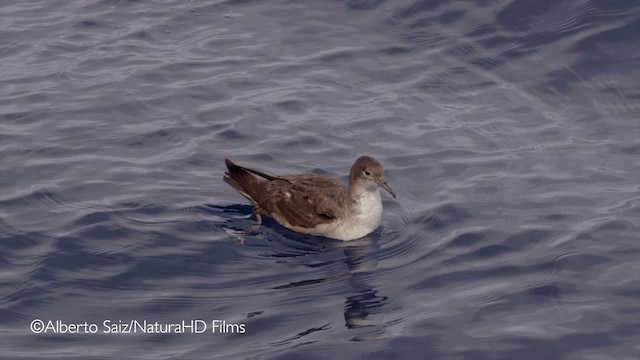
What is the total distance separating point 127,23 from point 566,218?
8.69 m

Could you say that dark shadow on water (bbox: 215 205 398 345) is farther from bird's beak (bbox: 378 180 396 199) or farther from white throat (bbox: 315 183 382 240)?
bird's beak (bbox: 378 180 396 199)

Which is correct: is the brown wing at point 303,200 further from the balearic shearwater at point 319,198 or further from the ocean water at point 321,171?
the ocean water at point 321,171

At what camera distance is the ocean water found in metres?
10.8

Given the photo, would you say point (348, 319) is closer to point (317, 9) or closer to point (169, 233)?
point (169, 233)

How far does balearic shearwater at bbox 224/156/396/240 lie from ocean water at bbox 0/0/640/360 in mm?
197

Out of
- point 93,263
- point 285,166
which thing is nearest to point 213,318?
point 93,263

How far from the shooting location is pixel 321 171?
48.1 ft

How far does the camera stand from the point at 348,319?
11.0 metres

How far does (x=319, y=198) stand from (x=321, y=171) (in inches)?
43.5

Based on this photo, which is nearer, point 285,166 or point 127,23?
point 285,166

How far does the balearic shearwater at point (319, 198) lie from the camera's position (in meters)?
13.2

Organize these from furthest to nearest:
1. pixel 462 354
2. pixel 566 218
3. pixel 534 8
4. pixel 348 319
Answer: pixel 534 8 → pixel 566 218 → pixel 348 319 → pixel 462 354

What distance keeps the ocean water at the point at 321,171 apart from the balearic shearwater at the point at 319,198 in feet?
0.65

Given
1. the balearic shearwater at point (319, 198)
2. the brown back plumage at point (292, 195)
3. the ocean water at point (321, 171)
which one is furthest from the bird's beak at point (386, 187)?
the brown back plumage at point (292, 195)
